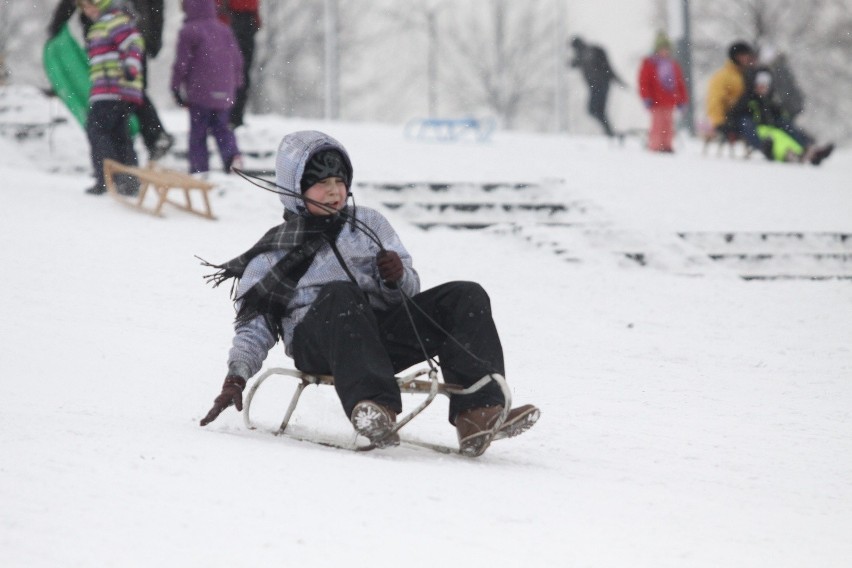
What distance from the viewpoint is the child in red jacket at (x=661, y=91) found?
15.3 m

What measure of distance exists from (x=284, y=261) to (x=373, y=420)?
0.72m

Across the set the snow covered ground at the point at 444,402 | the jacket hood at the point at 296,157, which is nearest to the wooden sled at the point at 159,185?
the snow covered ground at the point at 444,402

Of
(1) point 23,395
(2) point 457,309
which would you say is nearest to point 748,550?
(2) point 457,309

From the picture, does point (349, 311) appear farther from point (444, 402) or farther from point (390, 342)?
point (444, 402)

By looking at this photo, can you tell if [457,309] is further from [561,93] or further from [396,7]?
[561,93]

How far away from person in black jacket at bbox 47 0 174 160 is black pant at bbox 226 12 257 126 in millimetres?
822

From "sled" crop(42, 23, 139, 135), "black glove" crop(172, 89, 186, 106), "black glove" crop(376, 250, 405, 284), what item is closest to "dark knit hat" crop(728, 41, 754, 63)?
"black glove" crop(172, 89, 186, 106)

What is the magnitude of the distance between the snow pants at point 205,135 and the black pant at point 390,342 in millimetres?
6186

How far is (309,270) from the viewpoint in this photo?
13.2 ft

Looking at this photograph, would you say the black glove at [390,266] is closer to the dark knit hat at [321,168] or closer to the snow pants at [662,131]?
the dark knit hat at [321,168]

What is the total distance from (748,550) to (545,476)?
0.92m

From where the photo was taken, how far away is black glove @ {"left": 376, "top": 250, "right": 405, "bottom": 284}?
386 centimetres

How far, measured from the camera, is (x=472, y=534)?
2854mm

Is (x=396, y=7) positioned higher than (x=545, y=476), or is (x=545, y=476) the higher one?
(x=396, y=7)
